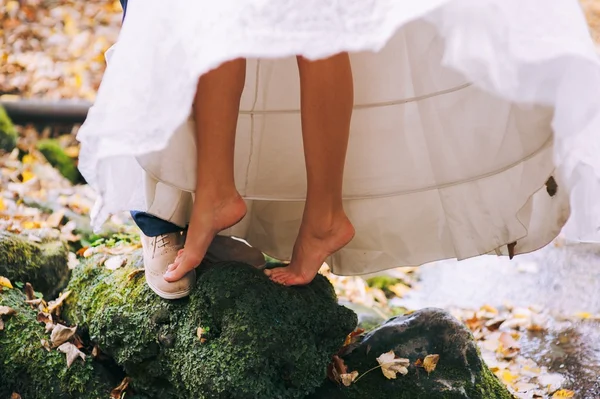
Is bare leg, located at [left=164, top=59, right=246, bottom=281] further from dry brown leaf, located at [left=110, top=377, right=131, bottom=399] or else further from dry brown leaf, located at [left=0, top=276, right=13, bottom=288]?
dry brown leaf, located at [left=0, top=276, right=13, bottom=288]

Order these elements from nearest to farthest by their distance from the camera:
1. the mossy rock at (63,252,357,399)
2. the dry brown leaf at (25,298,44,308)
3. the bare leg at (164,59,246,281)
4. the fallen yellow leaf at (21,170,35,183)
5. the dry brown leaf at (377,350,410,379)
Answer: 1. the bare leg at (164,59,246,281)
2. the mossy rock at (63,252,357,399)
3. the dry brown leaf at (377,350,410,379)
4. the dry brown leaf at (25,298,44,308)
5. the fallen yellow leaf at (21,170,35,183)

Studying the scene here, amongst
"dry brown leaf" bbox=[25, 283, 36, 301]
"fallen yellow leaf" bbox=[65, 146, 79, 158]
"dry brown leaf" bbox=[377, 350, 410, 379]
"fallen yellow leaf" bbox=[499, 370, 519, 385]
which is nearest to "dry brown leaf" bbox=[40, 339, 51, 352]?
"dry brown leaf" bbox=[25, 283, 36, 301]

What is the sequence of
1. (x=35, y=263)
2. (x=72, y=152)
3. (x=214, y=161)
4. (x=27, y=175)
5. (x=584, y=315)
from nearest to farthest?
1. (x=214, y=161)
2. (x=35, y=263)
3. (x=584, y=315)
4. (x=27, y=175)
5. (x=72, y=152)

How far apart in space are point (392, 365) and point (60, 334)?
3.97 ft

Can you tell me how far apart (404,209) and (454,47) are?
1.17 meters

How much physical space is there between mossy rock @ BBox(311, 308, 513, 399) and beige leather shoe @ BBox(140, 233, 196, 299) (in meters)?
0.60

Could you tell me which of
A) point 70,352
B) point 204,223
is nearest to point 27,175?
point 70,352

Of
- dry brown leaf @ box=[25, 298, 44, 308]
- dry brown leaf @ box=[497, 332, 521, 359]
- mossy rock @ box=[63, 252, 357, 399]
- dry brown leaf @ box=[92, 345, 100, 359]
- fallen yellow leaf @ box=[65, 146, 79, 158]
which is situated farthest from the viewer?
fallen yellow leaf @ box=[65, 146, 79, 158]

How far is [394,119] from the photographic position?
106 inches

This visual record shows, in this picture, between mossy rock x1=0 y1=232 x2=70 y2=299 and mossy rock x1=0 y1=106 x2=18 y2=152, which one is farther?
mossy rock x1=0 y1=106 x2=18 y2=152

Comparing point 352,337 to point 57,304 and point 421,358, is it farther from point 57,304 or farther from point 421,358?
point 57,304

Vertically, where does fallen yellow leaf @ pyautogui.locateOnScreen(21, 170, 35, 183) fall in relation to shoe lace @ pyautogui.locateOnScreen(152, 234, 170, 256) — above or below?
below

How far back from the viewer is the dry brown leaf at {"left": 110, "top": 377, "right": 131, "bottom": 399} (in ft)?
8.07

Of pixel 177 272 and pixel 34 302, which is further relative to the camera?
pixel 34 302
